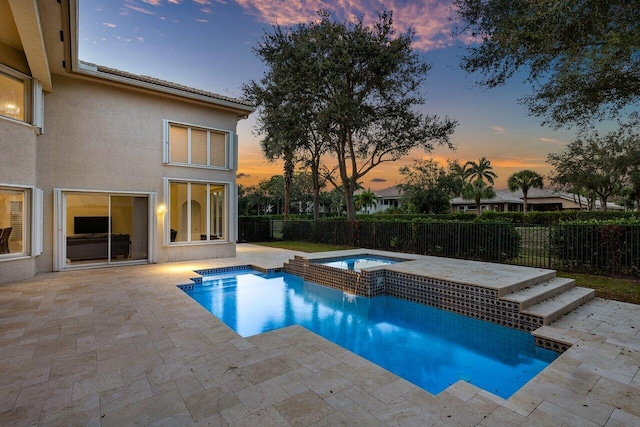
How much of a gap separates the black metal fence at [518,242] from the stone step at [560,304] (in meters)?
2.17

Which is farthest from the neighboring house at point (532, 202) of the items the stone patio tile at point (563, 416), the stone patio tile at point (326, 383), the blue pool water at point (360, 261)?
the stone patio tile at point (326, 383)

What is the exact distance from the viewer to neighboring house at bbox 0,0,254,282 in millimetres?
7391

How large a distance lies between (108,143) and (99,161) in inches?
23.8

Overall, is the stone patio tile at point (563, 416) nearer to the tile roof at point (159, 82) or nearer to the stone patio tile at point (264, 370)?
the stone patio tile at point (264, 370)

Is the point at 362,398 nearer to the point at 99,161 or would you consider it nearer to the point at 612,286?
the point at 612,286

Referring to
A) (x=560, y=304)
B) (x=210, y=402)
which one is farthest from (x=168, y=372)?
(x=560, y=304)

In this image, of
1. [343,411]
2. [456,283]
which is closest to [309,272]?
[456,283]

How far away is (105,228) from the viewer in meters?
9.91

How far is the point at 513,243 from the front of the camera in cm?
983

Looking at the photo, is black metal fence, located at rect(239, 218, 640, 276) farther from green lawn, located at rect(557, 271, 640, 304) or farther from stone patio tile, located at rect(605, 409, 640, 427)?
stone patio tile, located at rect(605, 409, 640, 427)

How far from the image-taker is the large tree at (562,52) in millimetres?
5906

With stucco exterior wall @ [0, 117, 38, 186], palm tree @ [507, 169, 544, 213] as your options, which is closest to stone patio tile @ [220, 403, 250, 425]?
stucco exterior wall @ [0, 117, 38, 186]

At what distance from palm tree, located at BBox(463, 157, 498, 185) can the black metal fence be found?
31757 millimetres

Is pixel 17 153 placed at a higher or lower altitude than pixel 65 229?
higher
